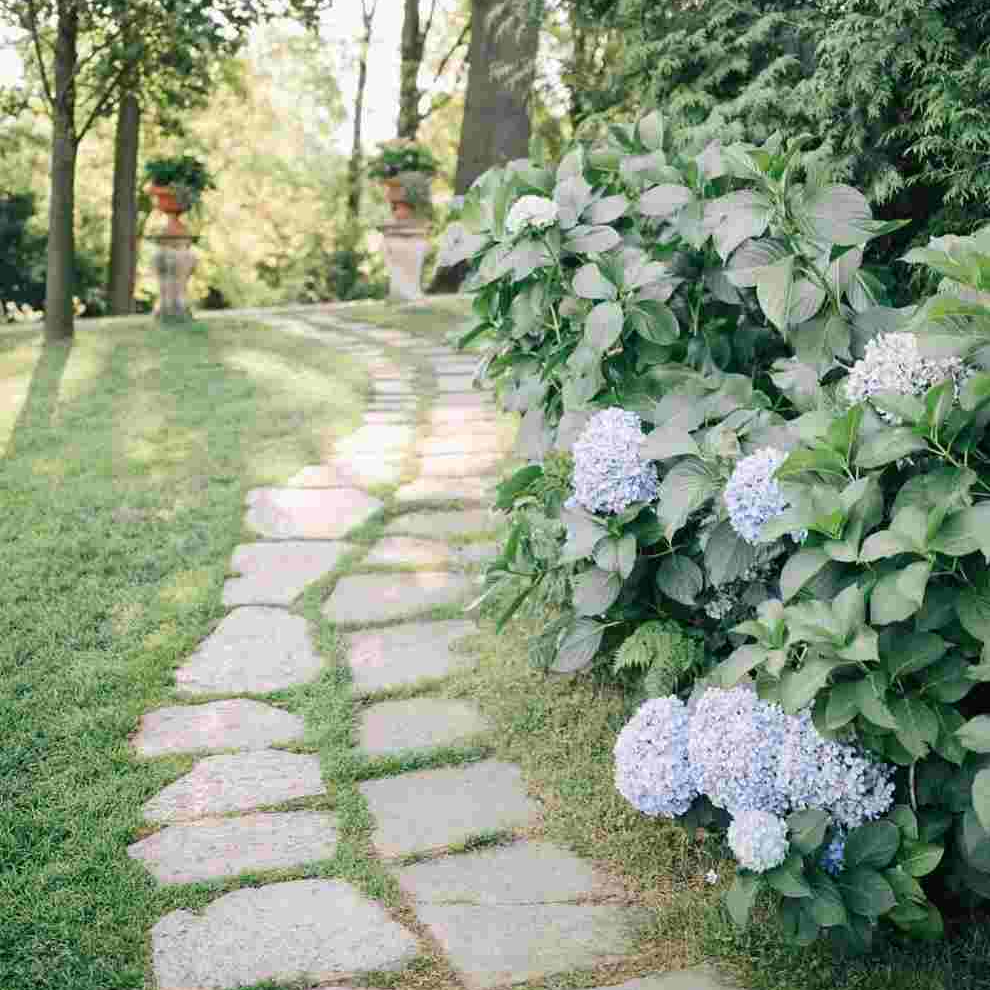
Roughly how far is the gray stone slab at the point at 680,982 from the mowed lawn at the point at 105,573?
0.83 metres

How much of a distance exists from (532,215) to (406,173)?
7.90 meters

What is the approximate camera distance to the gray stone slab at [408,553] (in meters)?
4.02

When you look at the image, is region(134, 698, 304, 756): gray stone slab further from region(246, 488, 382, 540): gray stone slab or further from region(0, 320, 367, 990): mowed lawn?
region(246, 488, 382, 540): gray stone slab

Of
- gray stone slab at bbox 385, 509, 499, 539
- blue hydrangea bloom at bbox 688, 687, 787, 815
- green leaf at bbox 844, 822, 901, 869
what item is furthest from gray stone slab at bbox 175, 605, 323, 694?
green leaf at bbox 844, 822, 901, 869

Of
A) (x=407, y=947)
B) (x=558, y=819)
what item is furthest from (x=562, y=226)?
(x=407, y=947)

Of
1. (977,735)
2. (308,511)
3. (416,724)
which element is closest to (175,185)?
(308,511)

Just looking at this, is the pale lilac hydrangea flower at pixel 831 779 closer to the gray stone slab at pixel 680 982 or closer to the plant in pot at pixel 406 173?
the gray stone slab at pixel 680 982

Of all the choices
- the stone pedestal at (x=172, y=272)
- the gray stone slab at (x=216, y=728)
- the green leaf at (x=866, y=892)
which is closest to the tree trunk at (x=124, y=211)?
the stone pedestal at (x=172, y=272)

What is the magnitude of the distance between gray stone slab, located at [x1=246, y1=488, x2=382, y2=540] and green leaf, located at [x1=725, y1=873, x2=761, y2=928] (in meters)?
2.48

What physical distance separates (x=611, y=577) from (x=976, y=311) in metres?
0.95

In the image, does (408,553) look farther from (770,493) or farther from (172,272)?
(172,272)

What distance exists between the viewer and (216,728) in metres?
2.97

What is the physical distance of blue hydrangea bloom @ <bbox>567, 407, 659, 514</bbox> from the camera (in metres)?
2.50

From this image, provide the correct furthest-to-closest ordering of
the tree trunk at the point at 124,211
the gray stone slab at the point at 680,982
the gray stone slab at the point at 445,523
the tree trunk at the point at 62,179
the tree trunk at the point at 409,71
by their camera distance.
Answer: the tree trunk at the point at 409,71 → the tree trunk at the point at 124,211 → the tree trunk at the point at 62,179 → the gray stone slab at the point at 445,523 → the gray stone slab at the point at 680,982
